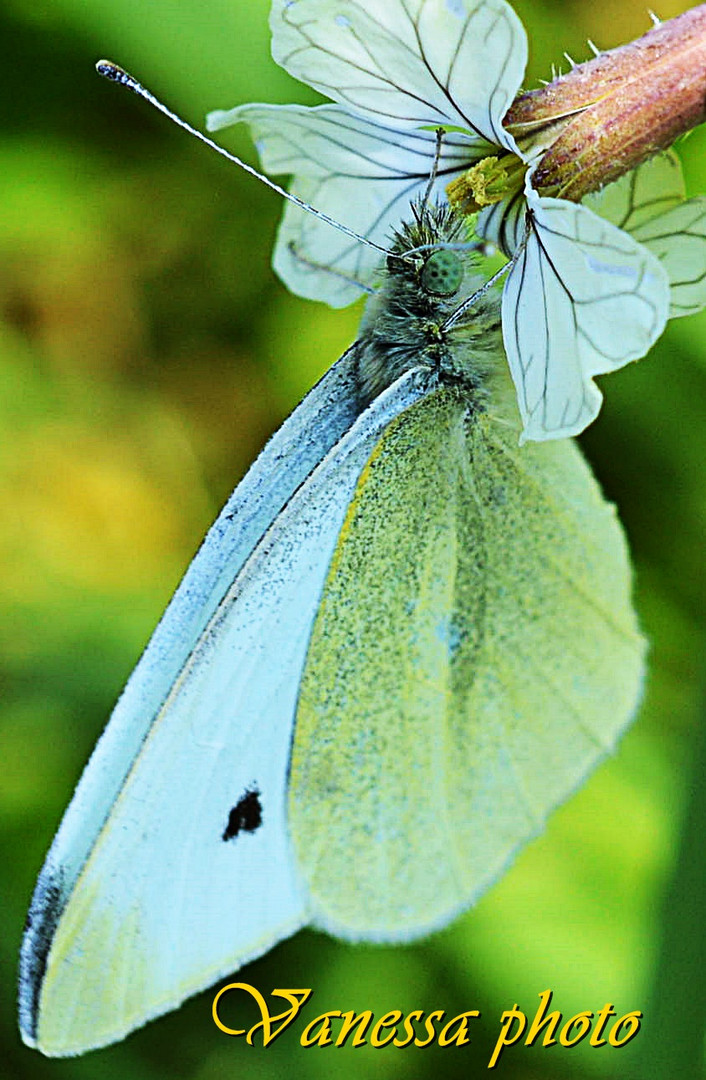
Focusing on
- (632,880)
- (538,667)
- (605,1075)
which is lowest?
(605,1075)

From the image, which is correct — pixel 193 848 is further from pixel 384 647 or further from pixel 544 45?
pixel 544 45

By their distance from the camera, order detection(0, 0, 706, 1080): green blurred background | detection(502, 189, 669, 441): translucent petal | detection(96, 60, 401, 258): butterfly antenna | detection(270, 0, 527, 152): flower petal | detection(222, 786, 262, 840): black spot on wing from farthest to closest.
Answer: detection(0, 0, 706, 1080): green blurred background
detection(222, 786, 262, 840): black spot on wing
detection(96, 60, 401, 258): butterfly antenna
detection(270, 0, 527, 152): flower petal
detection(502, 189, 669, 441): translucent petal

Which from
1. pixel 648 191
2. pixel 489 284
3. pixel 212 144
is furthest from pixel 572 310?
pixel 212 144

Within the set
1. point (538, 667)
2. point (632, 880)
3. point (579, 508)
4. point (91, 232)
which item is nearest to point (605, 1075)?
point (632, 880)

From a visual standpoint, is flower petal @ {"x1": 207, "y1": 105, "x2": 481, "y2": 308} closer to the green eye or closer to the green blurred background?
the green eye

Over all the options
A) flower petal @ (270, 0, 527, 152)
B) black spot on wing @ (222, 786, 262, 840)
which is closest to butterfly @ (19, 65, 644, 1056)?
black spot on wing @ (222, 786, 262, 840)

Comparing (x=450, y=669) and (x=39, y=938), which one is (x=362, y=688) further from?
(x=39, y=938)
